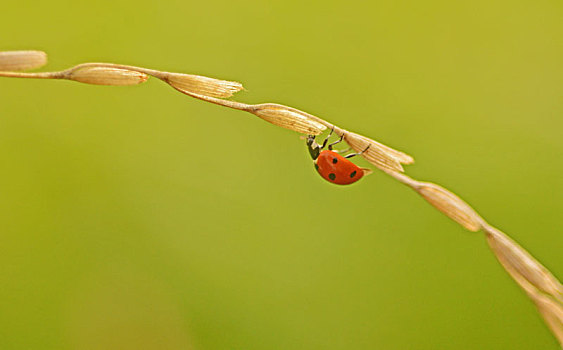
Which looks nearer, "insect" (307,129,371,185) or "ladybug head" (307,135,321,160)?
"insect" (307,129,371,185)

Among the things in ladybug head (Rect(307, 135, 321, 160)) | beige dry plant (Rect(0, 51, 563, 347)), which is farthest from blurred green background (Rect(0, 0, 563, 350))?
beige dry plant (Rect(0, 51, 563, 347))

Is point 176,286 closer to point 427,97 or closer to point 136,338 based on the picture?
point 136,338

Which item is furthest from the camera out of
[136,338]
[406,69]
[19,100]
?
[406,69]

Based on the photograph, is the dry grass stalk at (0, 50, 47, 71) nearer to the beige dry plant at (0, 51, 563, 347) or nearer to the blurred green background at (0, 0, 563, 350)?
the beige dry plant at (0, 51, 563, 347)

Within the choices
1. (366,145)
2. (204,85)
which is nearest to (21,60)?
(204,85)

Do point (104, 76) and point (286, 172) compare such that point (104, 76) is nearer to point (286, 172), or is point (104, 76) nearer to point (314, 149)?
point (314, 149)

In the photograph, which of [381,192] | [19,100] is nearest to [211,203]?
[381,192]

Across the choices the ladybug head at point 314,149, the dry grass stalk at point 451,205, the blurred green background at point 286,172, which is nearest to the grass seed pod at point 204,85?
the dry grass stalk at point 451,205
